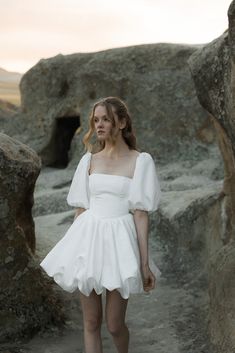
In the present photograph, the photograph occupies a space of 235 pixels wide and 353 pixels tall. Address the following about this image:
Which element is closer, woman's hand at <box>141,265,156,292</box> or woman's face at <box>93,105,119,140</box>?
woman's hand at <box>141,265,156,292</box>

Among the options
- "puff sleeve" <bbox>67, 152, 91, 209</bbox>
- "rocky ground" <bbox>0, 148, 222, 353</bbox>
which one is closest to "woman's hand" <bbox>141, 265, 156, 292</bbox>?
"puff sleeve" <bbox>67, 152, 91, 209</bbox>

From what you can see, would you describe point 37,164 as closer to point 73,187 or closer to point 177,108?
point 73,187

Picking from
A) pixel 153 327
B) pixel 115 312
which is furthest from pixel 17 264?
pixel 115 312

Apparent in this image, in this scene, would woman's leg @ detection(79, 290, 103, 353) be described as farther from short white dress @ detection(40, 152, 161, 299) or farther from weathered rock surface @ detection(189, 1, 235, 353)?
weathered rock surface @ detection(189, 1, 235, 353)

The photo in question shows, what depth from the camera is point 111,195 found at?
3.83 meters

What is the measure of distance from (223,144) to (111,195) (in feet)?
8.51

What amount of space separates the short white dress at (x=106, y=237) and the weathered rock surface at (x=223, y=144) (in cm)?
89

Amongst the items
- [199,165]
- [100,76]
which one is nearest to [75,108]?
[100,76]

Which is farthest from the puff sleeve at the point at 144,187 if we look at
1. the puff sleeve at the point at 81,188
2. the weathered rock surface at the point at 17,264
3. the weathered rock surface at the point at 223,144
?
the weathered rock surface at the point at 17,264

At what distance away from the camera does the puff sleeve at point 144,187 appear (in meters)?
3.75

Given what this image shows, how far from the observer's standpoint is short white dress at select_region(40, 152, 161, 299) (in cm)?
365

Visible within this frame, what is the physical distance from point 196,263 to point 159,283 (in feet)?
1.65

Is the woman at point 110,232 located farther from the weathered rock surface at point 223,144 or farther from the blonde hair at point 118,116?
the weathered rock surface at point 223,144

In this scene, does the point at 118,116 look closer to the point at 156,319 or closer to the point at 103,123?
the point at 103,123
